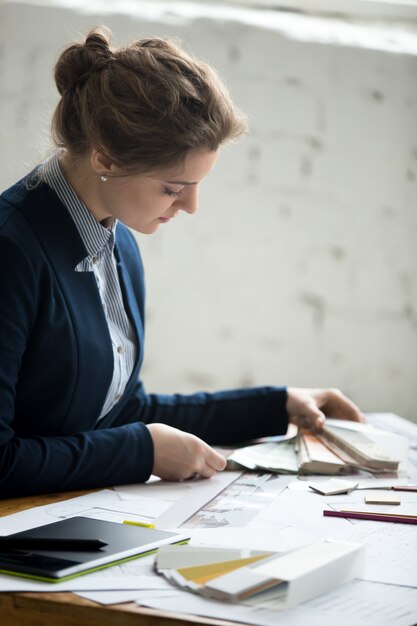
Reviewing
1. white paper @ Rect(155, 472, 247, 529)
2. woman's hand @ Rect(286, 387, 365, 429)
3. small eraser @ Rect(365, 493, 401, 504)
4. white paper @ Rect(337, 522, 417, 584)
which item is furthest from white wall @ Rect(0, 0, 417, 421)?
white paper @ Rect(337, 522, 417, 584)

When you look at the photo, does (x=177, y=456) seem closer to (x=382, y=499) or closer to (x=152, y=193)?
(x=382, y=499)

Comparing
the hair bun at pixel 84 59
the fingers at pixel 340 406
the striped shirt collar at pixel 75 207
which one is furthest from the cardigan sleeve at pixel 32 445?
the fingers at pixel 340 406

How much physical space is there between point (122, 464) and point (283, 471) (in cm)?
27

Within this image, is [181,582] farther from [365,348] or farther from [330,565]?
[365,348]

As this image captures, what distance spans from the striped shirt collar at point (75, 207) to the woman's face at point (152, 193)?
31 mm

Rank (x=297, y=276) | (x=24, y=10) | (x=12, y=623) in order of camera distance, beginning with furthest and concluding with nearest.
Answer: (x=297, y=276) → (x=24, y=10) → (x=12, y=623)

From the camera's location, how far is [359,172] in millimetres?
3016

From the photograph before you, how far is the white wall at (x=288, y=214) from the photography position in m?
2.88

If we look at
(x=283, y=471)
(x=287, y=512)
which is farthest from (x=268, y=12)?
(x=287, y=512)

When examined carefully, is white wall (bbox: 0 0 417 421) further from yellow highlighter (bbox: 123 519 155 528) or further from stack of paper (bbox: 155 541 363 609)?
stack of paper (bbox: 155 541 363 609)

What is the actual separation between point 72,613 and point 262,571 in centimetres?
18

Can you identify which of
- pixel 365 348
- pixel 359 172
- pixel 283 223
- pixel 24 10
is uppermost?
pixel 24 10

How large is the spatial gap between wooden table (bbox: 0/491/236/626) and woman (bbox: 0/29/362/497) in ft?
1.27

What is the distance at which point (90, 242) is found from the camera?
Answer: 133cm
